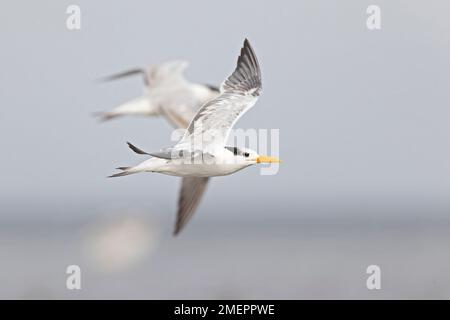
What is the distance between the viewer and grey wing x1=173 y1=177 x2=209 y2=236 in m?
13.2

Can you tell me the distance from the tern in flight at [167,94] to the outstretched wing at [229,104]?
2.00 metres

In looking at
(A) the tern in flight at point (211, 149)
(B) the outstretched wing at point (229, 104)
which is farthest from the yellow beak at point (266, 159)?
(B) the outstretched wing at point (229, 104)

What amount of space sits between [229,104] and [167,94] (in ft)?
12.0

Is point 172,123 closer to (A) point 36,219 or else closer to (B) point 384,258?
(B) point 384,258

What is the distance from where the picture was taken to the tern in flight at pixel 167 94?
14602mm

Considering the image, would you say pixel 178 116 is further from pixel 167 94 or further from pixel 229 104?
pixel 229 104

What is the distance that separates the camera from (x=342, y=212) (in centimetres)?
6719

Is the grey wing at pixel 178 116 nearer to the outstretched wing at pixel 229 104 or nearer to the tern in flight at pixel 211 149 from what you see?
the outstretched wing at pixel 229 104

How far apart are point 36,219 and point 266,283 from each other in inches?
1410

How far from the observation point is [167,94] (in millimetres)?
15109

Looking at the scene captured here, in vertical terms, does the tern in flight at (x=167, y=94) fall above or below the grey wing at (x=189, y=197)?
above

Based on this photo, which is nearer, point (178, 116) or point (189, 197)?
point (189, 197)

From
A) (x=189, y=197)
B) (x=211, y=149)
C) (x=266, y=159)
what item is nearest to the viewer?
(x=211, y=149)

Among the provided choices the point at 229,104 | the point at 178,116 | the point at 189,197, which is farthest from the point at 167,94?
the point at 229,104
